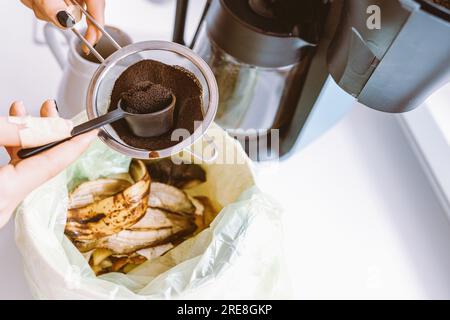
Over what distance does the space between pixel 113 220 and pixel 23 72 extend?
0.28m

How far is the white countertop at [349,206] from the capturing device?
2.02 ft

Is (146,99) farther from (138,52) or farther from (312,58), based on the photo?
(312,58)

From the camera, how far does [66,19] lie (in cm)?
45

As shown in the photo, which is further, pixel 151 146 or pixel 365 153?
pixel 365 153

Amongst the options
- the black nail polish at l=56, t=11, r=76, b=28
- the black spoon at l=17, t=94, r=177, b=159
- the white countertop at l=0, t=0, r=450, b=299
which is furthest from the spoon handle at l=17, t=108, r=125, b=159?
the white countertop at l=0, t=0, r=450, b=299

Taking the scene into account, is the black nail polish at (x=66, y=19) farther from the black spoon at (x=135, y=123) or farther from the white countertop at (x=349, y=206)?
the white countertop at (x=349, y=206)

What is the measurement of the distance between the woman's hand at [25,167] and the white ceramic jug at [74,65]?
200mm

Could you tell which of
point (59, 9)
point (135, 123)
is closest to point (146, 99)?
point (135, 123)

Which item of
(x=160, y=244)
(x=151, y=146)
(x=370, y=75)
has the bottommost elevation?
(x=160, y=244)

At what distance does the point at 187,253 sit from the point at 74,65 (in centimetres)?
25

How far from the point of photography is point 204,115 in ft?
1.48

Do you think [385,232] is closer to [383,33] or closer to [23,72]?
[383,33]

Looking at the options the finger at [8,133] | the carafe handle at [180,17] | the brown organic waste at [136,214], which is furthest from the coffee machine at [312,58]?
the finger at [8,133]

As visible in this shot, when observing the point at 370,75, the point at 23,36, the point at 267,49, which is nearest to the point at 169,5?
the point at 23,36
